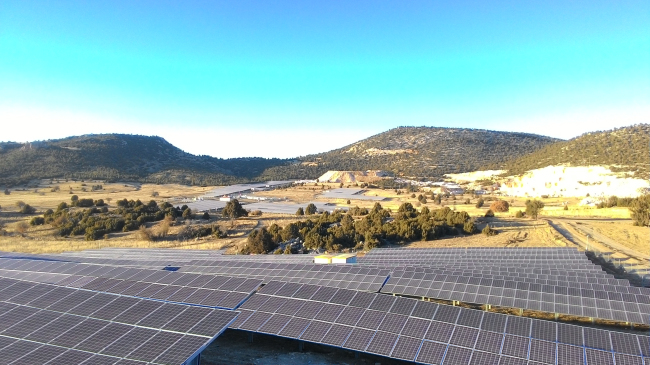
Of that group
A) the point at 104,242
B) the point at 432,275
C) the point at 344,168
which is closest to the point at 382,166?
the point at 344,168

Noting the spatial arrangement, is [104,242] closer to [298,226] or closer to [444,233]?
[298,226]

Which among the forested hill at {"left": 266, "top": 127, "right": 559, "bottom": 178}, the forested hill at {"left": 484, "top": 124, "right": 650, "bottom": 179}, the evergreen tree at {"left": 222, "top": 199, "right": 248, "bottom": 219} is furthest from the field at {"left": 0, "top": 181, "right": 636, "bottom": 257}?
the forested hill at {"left": 266, "top": 127, "right": 559, "bottom": 178}

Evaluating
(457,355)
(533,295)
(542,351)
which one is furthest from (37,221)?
(542,351)

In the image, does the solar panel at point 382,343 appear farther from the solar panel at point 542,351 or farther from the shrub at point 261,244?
the shrub at point 261,244

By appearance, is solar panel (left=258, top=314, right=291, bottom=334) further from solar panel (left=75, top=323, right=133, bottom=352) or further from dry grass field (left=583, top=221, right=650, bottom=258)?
dry grass field (left=583, top=221, right=650, bottom=258)

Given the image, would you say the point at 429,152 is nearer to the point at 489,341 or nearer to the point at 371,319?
the point at 371,319

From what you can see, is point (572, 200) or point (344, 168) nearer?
point (572, 200)
